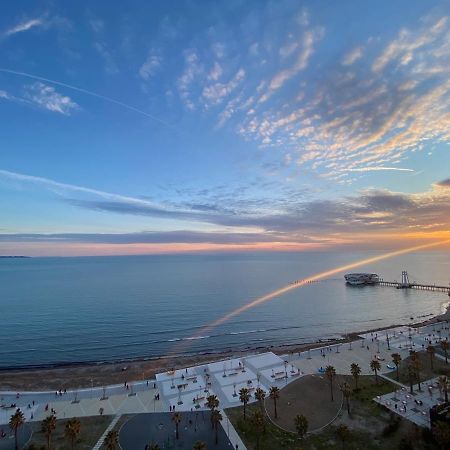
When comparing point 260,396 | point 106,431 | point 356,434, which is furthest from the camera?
point 260,396

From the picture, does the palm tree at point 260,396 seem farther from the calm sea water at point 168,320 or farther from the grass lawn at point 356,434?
the calm sea water at point 168,320

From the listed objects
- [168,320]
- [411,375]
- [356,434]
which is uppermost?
[168,320]

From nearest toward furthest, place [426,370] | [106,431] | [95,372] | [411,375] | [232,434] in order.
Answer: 1. [232,434]
2. [106,431]
3. [411,375]
4. [426,370]
5. [95,372]

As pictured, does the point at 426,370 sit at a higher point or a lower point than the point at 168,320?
lower

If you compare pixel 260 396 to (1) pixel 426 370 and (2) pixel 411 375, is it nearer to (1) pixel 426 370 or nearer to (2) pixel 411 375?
(2) pixel 411 375

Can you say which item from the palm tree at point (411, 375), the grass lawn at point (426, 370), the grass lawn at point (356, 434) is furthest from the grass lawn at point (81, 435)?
the grass lawn at point (426, 370)

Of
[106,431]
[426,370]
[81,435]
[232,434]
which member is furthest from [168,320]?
[426,370]

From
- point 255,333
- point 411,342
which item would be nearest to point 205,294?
point 255,333
